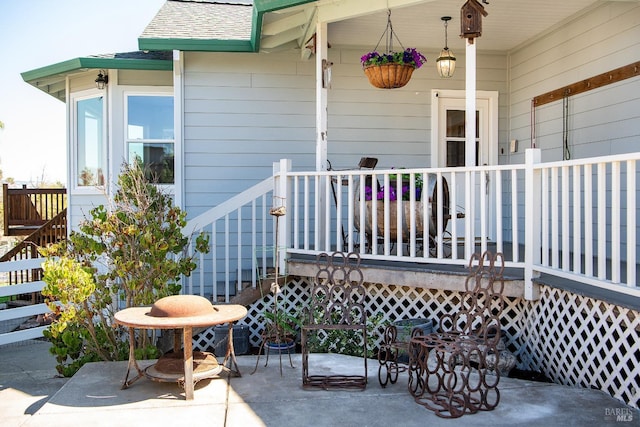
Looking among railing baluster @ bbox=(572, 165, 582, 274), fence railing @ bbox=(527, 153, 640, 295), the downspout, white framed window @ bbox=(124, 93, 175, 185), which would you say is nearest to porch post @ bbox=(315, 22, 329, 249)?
the downspout

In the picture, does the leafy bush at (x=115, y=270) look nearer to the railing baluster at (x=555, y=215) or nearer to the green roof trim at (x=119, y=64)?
the green roof trim at (x=119, y=64)

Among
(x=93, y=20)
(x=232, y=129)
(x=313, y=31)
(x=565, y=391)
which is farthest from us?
(x=93, y=20)

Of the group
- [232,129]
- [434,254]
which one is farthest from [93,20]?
[434,254]

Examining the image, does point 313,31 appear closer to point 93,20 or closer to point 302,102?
point 302,102

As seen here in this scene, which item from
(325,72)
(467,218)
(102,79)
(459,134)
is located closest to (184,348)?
(467,218)

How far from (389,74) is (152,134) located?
325cm

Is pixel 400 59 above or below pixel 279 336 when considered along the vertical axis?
above

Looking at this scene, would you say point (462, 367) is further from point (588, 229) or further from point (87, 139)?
point (87, 139)

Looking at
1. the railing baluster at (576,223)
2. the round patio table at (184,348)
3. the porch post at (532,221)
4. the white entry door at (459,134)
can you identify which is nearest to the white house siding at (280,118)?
the white entry door at (459,134)

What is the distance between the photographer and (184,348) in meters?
3.69

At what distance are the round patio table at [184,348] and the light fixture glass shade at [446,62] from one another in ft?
13.0

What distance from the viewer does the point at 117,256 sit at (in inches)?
200

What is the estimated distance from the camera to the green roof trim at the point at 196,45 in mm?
6504

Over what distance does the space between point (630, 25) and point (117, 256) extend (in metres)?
5.05
